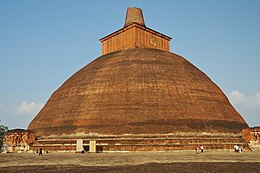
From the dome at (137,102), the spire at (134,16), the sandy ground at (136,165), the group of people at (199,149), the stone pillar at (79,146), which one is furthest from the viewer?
the spire at (134,16)

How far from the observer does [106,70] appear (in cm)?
2503

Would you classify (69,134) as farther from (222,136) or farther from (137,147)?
(222,136)

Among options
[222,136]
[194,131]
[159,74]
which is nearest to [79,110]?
[159,74]

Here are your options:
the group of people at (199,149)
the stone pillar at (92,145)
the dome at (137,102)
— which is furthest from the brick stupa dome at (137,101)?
the group of people at (199,149)

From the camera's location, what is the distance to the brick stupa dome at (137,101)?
68.0 ft

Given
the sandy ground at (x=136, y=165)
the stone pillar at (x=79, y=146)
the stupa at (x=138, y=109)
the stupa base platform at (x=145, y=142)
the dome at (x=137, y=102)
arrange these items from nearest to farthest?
the sandy ground at (x=136, y=165)
the stone pillar at (x=79, y=146)
the stupa base platform at (x=145, y=142)
the stupa at (x=138, y=109)
the dome at (x=137, y=102)

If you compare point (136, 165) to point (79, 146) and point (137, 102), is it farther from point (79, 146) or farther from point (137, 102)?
point (137, 102)

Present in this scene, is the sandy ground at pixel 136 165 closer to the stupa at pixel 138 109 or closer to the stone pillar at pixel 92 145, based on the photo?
the stone pillar at pixel 92 145

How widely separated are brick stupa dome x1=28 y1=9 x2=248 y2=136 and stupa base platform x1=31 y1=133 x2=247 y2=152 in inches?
19.2

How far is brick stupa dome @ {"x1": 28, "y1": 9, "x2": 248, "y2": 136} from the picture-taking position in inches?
816

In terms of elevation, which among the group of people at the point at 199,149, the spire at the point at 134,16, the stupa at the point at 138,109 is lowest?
the group of people at the point at 199,149

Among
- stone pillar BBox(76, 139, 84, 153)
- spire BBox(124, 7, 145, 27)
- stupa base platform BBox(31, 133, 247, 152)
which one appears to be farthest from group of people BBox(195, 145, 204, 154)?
spire BBox(124, 7, 145, 27)

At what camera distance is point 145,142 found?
1941 cm

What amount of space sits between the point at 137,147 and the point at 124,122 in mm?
2350
